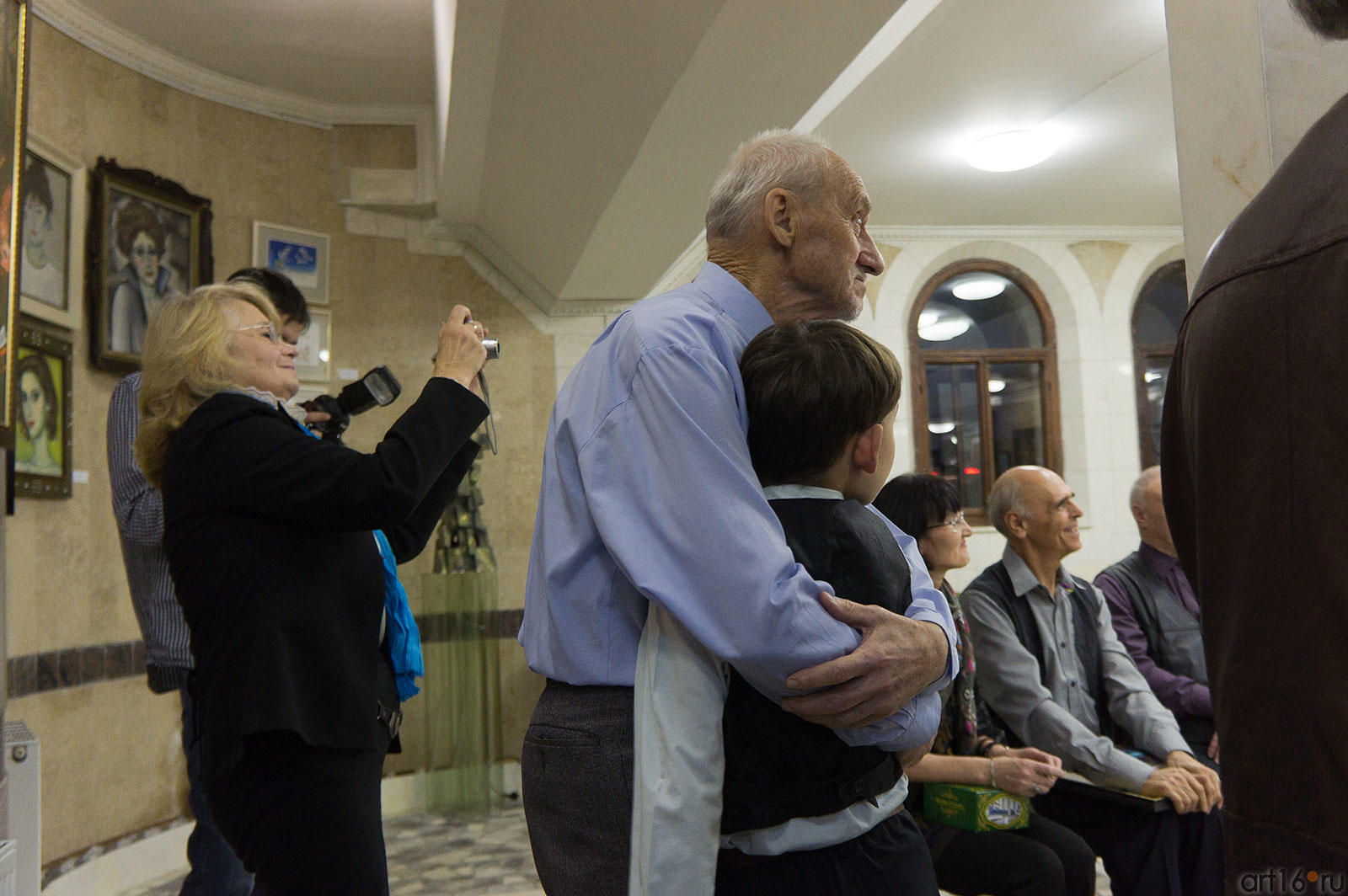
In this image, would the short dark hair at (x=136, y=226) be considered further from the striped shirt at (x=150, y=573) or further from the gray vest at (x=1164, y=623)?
the gray vest at (x=1164, y=623)

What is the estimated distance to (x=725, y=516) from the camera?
1.14 m

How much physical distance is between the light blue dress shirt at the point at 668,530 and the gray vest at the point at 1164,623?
8.71ft

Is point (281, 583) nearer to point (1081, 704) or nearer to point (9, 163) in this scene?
point (9, 163)

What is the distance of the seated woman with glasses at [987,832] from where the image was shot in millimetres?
2580

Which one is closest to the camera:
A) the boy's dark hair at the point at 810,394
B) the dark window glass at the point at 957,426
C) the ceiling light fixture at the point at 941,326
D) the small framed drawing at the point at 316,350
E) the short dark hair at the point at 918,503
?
the boy's dark hair at the point at 810,394

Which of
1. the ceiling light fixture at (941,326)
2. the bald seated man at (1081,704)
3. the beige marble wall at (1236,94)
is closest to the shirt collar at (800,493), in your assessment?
the beige marble wall at (1236,94)

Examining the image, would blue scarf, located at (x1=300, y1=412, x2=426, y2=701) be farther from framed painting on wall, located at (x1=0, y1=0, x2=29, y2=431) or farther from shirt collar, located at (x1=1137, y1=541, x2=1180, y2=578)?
shirt collar, located at (x1=1137, y1=541, x2=1180, y2=578)

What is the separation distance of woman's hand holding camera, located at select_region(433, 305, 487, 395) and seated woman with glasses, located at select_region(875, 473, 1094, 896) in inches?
51.0

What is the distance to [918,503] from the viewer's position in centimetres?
296

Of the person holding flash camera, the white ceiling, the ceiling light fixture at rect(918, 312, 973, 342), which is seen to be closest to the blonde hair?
the person holding flash camera

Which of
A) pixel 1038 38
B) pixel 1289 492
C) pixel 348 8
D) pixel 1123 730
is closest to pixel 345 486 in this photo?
pixel 1289 492

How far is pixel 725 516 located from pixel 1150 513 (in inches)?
134

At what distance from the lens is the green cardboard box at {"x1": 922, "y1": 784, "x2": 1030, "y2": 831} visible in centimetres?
254

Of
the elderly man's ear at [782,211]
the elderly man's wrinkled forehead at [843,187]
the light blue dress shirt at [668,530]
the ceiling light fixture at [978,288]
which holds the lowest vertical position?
the light blue dress shirt at [668,530]
